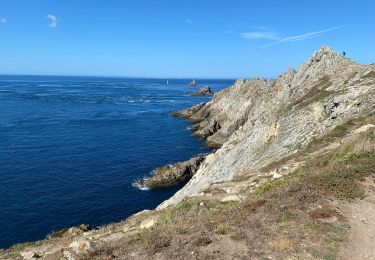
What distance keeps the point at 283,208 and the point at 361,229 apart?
11.5ft

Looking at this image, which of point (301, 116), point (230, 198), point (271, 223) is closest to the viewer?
point (271, 223)

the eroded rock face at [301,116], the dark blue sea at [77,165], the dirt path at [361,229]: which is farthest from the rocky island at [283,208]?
the dark blue sea at [77,165]

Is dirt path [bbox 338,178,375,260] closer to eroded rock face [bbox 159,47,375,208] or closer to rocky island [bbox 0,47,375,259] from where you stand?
rocky island [bbox 0,47,375,259]

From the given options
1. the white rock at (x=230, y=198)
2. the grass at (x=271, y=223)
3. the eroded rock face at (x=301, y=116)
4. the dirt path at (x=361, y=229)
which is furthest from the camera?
the eroded rock face at (x=301, y=116)

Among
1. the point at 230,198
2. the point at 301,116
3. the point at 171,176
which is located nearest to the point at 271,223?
the point at 230,198

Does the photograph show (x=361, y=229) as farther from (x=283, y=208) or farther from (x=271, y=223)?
(x=271, y=223)

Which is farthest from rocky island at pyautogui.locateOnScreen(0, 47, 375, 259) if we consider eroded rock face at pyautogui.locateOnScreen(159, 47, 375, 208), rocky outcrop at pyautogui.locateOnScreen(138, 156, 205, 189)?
rocky outcrop at pyautogui.locateOnScreen(138, 156, 205, 189)

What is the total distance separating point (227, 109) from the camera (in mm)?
102250

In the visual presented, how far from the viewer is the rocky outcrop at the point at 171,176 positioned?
5519cm

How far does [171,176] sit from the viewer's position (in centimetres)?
5656

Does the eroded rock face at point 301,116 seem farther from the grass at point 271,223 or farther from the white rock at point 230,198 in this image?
the grass at point 271,223

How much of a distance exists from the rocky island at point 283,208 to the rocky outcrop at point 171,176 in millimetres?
13804

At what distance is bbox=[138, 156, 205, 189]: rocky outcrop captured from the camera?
5519 cm

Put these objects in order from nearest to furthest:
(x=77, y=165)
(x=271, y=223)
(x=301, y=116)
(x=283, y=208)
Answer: (x=271, y=223)
(x=283, y=208)
(x=301, y=116)
(x=77, y=165)
